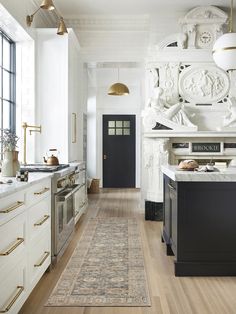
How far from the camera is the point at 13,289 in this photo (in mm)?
2504

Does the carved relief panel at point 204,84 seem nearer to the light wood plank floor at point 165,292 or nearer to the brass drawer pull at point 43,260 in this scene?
the light wood plank floor at point 165,292

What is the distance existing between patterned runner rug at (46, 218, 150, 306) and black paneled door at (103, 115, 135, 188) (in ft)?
20.6

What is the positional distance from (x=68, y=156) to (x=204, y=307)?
11.0 feet

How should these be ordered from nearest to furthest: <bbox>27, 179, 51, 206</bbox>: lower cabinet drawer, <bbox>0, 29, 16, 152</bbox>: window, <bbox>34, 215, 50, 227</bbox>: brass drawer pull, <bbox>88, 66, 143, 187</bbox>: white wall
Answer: <bbox>27, 179, 51, 206</bbox>: lower cabinet drawer < <bbox>34, 215, 50, 227</bbox>: brass drawer pull < <bbox>0, 29, 16, 152</bbox>: window < <bbox>88, 66, 143, 187</bbox>: white wall

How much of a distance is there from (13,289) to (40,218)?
2.97 ft

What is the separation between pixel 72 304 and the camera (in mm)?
2973

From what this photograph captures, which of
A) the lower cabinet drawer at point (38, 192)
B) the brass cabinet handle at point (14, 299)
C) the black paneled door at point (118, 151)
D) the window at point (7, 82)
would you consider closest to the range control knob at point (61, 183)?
the lower cabinet drawer at point (38, 192)

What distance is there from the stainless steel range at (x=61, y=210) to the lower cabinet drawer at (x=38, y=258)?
0.20 m

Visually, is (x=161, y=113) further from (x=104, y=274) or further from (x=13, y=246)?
(x=13, y=246)

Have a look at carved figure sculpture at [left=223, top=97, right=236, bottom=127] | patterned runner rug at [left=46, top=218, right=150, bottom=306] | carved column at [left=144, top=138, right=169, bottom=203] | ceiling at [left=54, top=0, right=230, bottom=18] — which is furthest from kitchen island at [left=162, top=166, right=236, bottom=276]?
ceiling at [left=54, top=0, right=230, bottom=18]

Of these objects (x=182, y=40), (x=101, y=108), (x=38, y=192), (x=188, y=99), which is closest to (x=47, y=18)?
(x=182, y=40)

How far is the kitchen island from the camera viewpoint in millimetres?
3588

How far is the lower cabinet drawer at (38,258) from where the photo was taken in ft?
9.95

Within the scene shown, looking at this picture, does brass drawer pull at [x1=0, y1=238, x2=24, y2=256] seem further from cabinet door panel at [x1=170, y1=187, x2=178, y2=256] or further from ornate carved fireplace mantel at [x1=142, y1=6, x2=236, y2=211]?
ornate carved fireplace mantel at [x1=142, y1=6, x2=236, y2=211]
